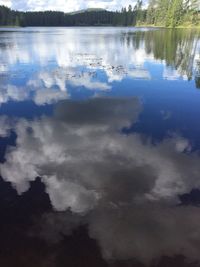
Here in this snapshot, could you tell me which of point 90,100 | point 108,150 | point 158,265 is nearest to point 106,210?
point 158,265

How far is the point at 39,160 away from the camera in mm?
11195

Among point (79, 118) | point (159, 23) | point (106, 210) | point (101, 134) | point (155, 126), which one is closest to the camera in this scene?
point (106, 210)

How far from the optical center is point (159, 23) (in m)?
164

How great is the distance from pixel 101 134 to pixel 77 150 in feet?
6.78

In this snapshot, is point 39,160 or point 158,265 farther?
point 39,160

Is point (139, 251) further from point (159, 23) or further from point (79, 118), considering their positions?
point (159, 23)

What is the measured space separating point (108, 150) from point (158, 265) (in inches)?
245

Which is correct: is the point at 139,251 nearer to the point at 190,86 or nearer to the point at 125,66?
the point at 190,86

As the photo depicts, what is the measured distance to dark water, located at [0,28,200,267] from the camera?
695 centimetres

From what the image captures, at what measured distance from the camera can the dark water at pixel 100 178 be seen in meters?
6.95

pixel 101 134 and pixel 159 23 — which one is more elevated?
pixel 159 23

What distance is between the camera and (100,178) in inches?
392

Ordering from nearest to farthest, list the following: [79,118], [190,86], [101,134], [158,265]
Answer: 1. [158,265]
2. [101,134]
3. [79,118]
4. [190,86]

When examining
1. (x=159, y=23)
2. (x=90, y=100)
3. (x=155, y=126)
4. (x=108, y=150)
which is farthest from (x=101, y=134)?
(x=159, y=23)
